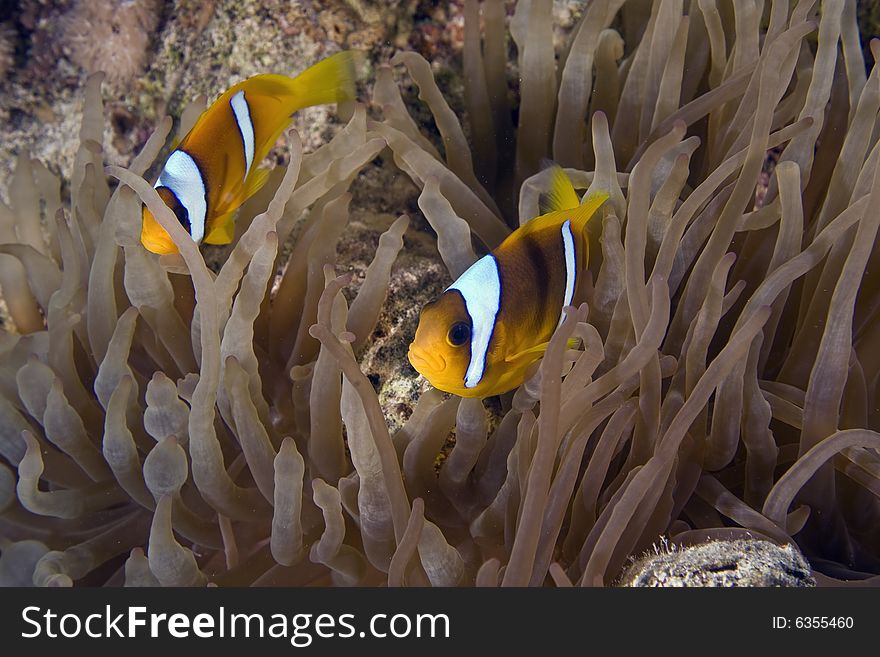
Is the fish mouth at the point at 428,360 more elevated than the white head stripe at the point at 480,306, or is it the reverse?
the white head stripe at the point at 480,306

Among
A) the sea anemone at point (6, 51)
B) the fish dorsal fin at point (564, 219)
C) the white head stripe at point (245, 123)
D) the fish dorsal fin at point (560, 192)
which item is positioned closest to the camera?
the fish dorsal fin at point (564, 219)

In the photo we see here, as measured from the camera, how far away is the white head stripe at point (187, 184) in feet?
4.43

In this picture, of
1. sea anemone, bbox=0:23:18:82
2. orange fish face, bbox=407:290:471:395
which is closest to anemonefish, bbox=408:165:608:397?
orange fish face, bbox=407:290:471:395

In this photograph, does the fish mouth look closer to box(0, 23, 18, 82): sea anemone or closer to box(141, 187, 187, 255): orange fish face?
box(141, 187, 187, 255): orange fish face

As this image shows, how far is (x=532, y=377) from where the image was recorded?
1149 millimetres

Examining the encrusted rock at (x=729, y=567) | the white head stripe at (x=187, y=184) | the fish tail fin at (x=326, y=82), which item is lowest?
the encrusted rock at (x=729, y=567)

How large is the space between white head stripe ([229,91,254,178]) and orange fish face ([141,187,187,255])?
160 mm

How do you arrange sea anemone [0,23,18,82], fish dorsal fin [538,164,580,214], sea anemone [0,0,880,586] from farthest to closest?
sea anemone [0,23,18,82] < fish dorsal fin [538,164,580,214] < sea anemone [0,0,880,586]

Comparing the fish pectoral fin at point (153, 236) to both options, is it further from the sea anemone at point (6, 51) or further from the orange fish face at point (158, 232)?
the sea anemone at point (6, 51)

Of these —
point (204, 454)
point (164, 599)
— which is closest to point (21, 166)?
point (204, 454)

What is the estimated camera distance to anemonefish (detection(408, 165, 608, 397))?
1.05m

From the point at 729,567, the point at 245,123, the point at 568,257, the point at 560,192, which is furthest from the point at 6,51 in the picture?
the point at 729,567

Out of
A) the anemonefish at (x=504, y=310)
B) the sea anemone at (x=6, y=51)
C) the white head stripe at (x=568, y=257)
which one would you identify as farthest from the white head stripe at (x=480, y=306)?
the sea anemone at (x=6, y=51)

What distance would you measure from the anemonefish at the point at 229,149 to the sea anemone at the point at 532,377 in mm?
82
